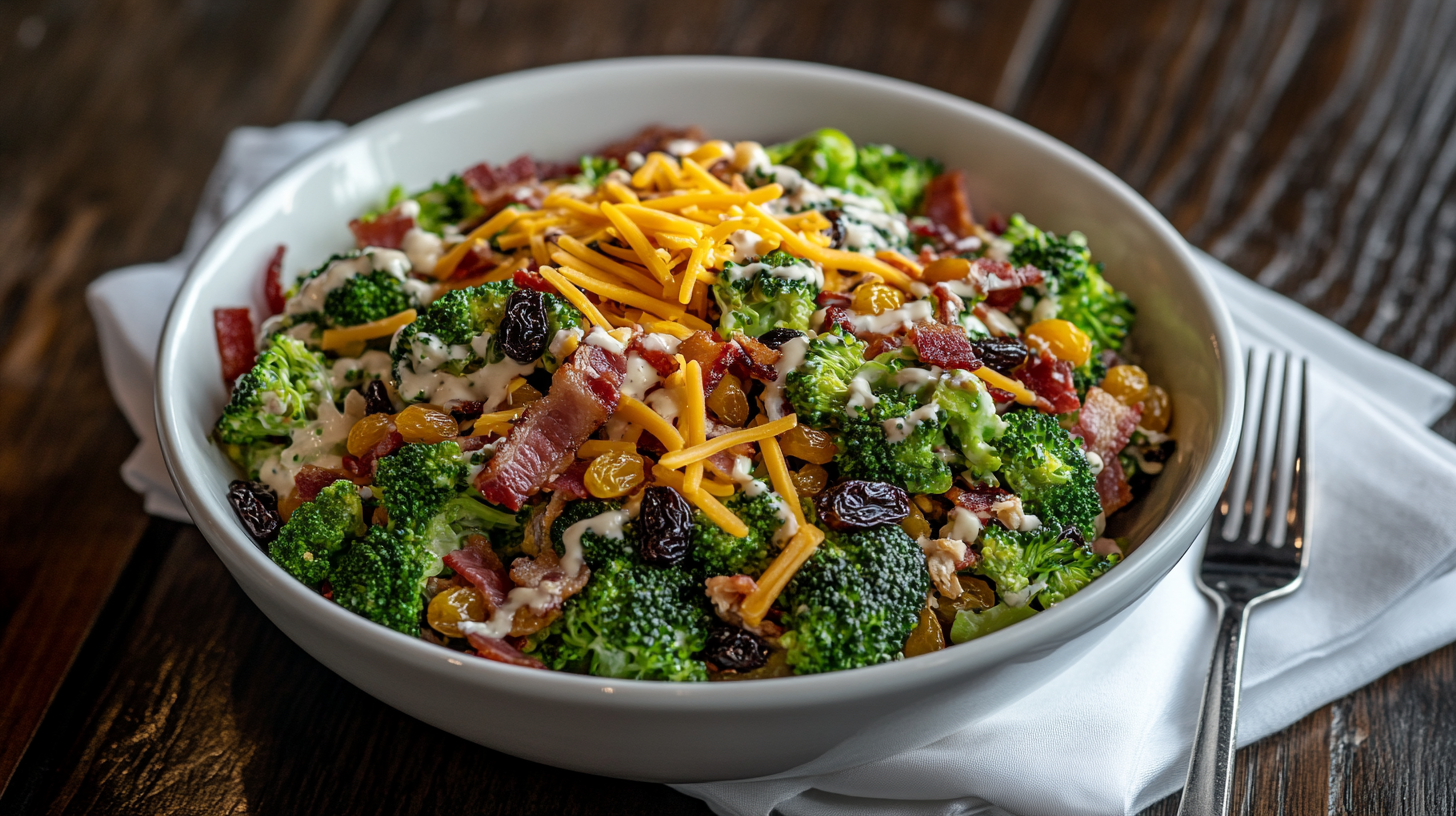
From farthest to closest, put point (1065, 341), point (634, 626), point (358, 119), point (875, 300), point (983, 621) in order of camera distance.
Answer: point (358, 119), point (1065, 341), point (875, 300), point (983, 621), point (634, 626)

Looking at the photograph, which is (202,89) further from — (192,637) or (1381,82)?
(1381,82)

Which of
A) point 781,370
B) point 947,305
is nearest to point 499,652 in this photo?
point 781,370

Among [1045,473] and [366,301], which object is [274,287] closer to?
[366,301]

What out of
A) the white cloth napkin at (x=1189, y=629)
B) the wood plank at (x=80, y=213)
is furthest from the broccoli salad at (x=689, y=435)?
the wood plank at (x=80, y=213)

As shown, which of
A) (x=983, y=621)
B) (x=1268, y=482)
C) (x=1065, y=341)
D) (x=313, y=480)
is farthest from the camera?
(x=1268, y=482)

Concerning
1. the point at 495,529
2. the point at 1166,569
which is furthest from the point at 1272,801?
the point at 495,529

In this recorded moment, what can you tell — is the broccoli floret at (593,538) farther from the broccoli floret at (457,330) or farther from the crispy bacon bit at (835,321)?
the crispy bacon bit at (835,321)
